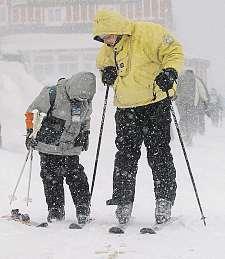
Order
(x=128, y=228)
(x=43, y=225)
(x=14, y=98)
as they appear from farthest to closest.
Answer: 1. (x=14, y=98)
2. (x=43, y=225)
3. (x=128, y=228)

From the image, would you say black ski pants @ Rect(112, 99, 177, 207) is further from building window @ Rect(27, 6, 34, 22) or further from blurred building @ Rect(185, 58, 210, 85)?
building window @ Rect(27, 6, 34, 22)

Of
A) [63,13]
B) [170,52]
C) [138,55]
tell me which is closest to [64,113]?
[138,55]

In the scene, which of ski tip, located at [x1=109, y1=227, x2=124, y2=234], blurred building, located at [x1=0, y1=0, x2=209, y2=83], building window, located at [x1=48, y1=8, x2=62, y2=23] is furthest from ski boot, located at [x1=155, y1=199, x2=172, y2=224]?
building window, located at [x1=48, y1=8, x2=62, y2=23]

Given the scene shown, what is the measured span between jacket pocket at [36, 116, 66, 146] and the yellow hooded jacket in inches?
25.1

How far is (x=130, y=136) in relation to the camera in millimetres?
5086

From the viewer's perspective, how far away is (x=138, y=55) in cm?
494

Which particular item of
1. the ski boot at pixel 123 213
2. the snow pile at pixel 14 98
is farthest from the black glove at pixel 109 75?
the snow pile at pixel 14 98

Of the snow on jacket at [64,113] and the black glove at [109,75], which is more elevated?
the black glove at [109,75]

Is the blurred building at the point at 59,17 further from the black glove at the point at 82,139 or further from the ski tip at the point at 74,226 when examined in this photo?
the ski tip at the point at 74,226

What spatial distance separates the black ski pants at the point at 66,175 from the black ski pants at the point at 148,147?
396mm

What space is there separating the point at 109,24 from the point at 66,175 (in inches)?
59.2

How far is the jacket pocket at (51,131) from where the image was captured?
529cm

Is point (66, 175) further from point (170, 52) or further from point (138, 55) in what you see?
point (170, 52)

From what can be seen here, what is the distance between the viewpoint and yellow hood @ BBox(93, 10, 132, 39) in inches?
190
